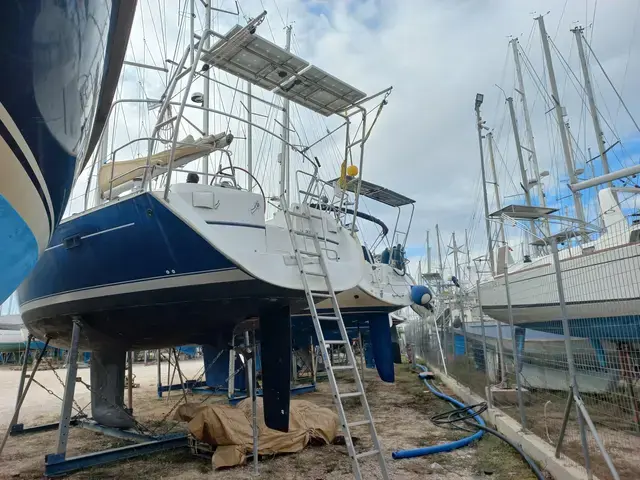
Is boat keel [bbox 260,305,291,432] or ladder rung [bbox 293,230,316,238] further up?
ladder rung [bbox 293,230,316,238]

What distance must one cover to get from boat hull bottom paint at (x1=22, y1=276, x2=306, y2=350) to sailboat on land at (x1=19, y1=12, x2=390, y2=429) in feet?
0.05

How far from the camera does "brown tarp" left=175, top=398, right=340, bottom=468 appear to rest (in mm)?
5556

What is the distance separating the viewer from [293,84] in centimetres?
515

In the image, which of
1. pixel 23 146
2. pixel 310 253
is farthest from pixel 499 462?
pixel 23 146

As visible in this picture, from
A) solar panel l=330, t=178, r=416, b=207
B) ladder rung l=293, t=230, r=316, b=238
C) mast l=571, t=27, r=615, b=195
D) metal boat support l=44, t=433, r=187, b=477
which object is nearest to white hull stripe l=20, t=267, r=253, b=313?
ladder rung l=293, t=230, r=316, b=238

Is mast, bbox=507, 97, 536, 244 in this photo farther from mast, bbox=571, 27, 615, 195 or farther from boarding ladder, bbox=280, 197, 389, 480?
boarding ladder, bbox=280, 197, 389, 480

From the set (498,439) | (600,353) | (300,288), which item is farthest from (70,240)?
(498,439)

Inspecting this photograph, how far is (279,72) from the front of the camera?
498 cm

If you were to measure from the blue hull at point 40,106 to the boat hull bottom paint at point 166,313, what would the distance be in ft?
7.11

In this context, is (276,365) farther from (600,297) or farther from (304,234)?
(600,297)

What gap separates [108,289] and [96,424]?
3498 millimetres

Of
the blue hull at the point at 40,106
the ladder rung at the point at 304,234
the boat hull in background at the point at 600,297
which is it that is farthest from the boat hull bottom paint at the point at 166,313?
the boat hull in background at the point at 600,297

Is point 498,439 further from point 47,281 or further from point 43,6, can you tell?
point 43,6

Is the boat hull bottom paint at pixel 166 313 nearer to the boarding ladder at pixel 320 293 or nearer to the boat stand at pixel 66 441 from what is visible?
the boarding ladder at pixel 320 293
